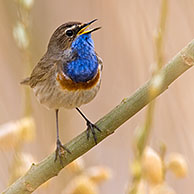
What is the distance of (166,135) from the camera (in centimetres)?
277

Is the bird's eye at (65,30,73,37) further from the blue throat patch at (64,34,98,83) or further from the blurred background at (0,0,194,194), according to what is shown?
the blurred background at (0,0,194,194)

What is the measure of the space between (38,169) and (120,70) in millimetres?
1440

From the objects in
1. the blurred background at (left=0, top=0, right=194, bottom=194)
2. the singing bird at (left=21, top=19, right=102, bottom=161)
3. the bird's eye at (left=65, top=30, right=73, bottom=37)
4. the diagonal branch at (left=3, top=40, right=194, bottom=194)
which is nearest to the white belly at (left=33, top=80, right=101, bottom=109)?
the singing bird at (left=21, top=19, right=102, bottom=161)

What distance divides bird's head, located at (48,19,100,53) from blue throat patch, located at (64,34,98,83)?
3cm

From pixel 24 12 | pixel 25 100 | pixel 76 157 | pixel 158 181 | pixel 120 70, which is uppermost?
pixel 24 12

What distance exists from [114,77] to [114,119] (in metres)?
1.56

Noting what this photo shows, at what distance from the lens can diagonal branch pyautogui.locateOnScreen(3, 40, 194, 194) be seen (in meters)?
1.37

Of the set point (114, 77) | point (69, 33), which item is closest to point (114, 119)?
point (69, 33)

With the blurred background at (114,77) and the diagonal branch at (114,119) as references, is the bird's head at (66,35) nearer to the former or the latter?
the blurred background at (114,77)

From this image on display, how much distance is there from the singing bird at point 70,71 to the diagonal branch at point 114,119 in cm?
54

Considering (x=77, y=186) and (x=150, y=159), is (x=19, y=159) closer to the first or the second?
(x=77, y=186)

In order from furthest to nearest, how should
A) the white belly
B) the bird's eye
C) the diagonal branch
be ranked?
the bird's eye < the white belly < the diagonal branch

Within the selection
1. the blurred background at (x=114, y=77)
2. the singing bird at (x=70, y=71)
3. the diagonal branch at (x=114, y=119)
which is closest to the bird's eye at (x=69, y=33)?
the singing bird at (x=70, y=71)

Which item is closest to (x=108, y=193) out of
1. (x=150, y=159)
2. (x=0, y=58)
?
(x=0, y=58)
